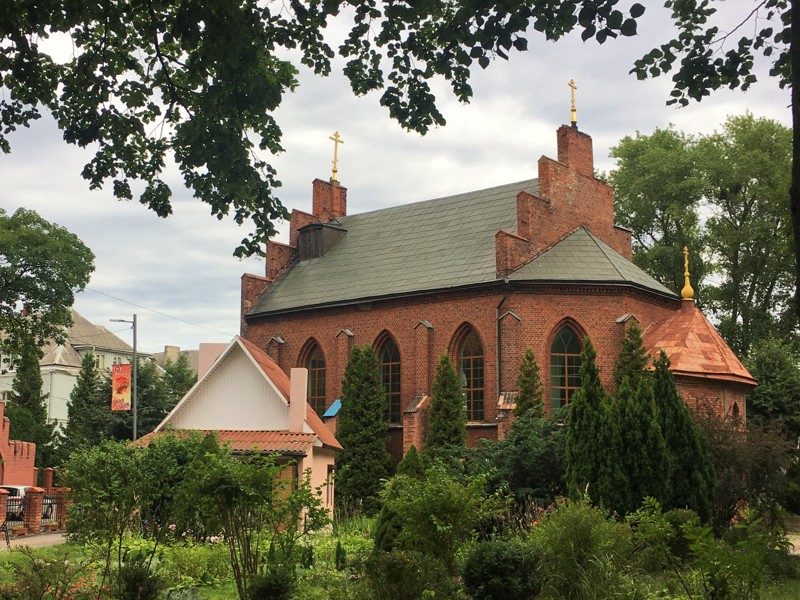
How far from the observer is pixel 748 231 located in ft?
134

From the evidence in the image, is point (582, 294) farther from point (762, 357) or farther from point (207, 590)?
point (207, 590)

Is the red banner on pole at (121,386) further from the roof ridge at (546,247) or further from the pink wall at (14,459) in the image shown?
the roof ridge at (546,247)

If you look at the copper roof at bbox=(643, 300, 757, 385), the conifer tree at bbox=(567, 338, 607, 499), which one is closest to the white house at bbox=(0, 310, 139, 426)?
the copper roof at bbox=(643, 300, 757, 385)

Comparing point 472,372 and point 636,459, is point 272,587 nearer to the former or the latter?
point 636,459

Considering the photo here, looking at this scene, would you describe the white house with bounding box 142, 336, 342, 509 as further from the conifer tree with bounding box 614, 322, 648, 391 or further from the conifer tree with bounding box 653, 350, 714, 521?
the conifer tree with bounding box 653, 350, 714, 521

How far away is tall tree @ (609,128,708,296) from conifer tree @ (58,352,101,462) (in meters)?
25.7

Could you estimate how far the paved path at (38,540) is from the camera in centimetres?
2326

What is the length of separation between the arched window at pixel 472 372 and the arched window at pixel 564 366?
2.38 meters

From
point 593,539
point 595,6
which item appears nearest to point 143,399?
Answer: point 593,539


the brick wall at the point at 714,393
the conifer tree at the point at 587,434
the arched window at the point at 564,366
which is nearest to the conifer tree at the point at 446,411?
the arched window at the point at 564,366

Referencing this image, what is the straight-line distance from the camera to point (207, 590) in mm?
13742

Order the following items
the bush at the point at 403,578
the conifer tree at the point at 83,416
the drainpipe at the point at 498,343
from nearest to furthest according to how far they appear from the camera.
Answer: the bush at the point at 403,578 → the drainpipe at the point at 498,343 → the conifer tree at the point at 83,416

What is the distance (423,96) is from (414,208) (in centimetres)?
2792

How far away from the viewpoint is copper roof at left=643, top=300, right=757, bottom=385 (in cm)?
2888
